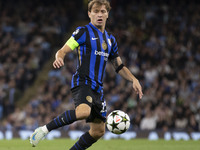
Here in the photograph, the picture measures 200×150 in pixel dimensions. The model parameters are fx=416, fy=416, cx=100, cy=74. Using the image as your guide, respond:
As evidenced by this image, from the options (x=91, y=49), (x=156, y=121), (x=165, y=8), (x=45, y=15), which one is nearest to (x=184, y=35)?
(x=165, y=8)

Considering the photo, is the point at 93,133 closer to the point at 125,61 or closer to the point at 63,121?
the point at 63,121

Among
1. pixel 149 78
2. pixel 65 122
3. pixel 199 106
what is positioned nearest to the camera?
pixel 65 122

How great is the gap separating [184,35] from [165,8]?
2.38 m

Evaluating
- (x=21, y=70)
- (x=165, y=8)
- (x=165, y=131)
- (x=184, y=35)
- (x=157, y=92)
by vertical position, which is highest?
(x=165, y=8)

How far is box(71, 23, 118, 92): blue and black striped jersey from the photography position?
587 cm

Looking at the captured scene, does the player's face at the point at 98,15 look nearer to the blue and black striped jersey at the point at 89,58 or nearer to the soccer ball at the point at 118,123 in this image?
the blue and black striped jersey at the point at 89,58

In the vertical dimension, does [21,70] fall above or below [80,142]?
above

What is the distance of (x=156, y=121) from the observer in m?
14.0

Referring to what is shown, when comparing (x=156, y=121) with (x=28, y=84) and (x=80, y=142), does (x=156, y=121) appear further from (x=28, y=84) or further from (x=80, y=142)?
(x=80, y=142)

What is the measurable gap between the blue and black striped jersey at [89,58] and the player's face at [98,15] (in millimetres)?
104

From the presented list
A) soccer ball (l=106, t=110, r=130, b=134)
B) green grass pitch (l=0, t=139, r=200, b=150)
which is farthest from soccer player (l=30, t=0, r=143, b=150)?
green grass pitch (l=0, t=139, r=200, b=150)

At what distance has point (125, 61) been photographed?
54.9 ft

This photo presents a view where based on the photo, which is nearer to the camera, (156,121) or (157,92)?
(156,121)

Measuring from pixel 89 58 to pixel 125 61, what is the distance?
10869 mm
